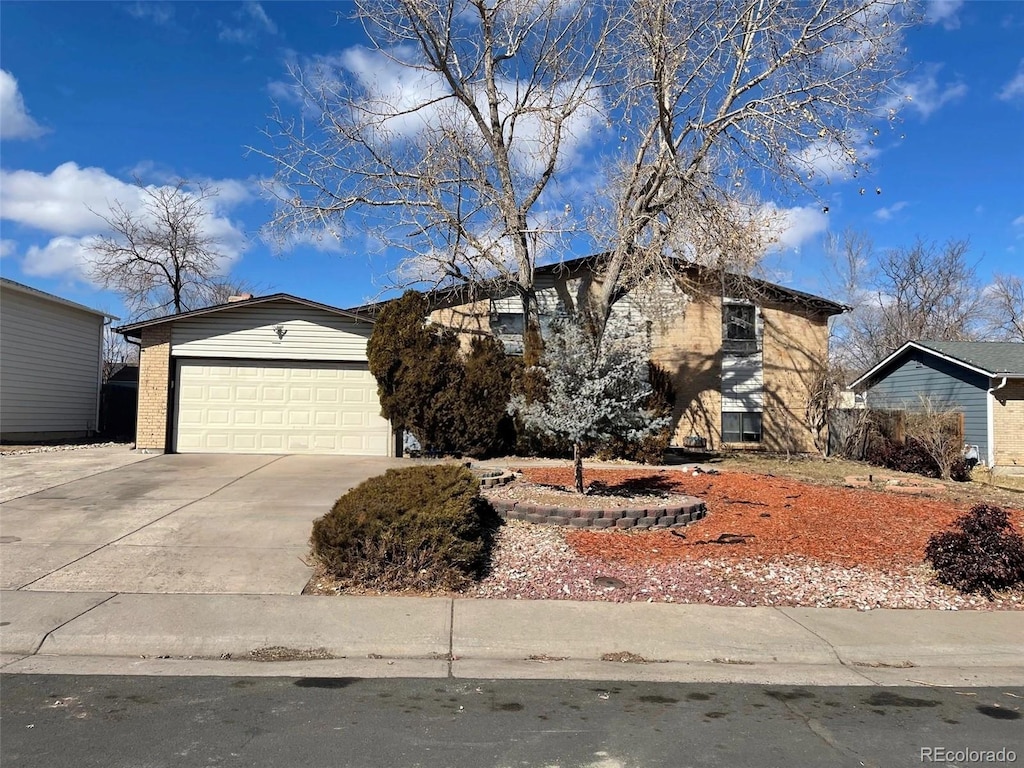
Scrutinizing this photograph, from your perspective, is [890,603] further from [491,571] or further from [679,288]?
[679,288]

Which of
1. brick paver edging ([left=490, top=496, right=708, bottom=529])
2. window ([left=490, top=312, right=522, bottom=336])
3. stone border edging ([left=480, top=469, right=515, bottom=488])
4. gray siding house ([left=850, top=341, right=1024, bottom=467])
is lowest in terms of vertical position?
brick paver edging ([left=490, top=496, right=708, bottom=529])

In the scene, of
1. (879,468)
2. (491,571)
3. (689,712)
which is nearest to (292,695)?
(689,712)

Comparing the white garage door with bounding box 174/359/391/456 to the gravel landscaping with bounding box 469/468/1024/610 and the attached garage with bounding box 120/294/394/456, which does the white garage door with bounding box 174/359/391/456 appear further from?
the gravel landscaping with bounding box 469/468/1024/610

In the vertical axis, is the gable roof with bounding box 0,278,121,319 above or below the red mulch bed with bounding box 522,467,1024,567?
above

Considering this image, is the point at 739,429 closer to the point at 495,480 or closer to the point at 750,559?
the point at 495,480

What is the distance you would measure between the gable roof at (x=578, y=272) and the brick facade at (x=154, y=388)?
4403 mm

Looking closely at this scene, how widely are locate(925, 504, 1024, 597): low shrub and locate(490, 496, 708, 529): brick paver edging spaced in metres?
2.95

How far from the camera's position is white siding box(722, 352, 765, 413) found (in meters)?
21.3

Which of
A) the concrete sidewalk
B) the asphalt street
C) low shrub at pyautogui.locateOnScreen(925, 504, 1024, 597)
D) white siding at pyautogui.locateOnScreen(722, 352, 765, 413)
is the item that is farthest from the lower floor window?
the asphalt street

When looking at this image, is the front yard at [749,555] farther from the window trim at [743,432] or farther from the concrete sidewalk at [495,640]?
the window trim at [743,432]

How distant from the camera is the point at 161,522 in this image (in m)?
9.09

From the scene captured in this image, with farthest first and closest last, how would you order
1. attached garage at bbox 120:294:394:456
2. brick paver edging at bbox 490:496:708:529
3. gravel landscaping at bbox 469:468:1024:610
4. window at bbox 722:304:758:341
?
1. window at bbox 722:304:758:341
2. attached garage at bbox 120:294:394:456
3. brick paver edging at bbox 490:496:708:529
4. gravel landscaping at bbox 469:468:1024:610

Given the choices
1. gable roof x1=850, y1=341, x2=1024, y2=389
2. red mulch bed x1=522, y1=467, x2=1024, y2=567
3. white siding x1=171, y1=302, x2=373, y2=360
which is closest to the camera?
red mulch bed x1=522, y1=467, x2=1024, y2=567

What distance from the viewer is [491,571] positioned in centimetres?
744
